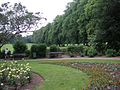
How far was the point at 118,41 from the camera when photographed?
16.7m

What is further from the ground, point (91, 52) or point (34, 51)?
point (34, 51)

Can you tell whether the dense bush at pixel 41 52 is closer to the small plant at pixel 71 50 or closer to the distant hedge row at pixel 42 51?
the distant hedge row at pixel 42 51

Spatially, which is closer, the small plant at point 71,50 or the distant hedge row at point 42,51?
the distant hedge row at point 42,51

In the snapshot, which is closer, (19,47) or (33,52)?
(33,52)

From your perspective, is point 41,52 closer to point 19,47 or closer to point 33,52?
point 33,52

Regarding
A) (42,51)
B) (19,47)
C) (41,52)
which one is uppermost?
(19,47)

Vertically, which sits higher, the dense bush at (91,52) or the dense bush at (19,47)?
the dense bush at (19,47)

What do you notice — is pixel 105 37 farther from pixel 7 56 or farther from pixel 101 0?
pixel 7 56

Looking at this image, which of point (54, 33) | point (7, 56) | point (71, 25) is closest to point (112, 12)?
point (7, 56)

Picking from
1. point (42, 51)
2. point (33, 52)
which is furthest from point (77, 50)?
point (33, 52)

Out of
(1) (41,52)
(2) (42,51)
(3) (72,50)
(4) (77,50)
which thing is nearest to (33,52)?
(1) (41,52)

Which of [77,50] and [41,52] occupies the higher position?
[77,50]

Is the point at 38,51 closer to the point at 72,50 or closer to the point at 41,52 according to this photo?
the point at 41,52

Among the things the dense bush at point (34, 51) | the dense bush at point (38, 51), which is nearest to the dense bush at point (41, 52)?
the dense bush at point (38, 51)
